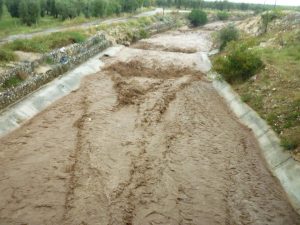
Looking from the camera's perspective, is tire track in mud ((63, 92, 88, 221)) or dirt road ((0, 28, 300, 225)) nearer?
dirt road ((0, 28, 300, 225))

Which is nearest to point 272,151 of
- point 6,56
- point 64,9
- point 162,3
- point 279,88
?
point 279,88

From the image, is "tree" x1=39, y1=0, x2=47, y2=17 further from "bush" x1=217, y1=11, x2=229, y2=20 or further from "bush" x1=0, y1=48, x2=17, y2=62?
"bush" x1=217, y1=11, x2=229, y2=20

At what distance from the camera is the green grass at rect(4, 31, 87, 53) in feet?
99.2

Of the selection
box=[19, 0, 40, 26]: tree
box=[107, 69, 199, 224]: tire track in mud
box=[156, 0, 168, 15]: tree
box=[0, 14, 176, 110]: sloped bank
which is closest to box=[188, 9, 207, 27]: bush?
box=[156, 0, 168, 15]: tree

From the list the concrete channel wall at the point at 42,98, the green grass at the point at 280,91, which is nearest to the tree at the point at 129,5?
the concrete channel wall at the point at 42,98

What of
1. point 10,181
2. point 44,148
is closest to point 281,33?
point 44,148

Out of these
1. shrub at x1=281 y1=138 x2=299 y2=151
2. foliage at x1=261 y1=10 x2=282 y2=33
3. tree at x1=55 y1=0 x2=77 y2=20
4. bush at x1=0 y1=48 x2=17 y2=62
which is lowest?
shrub at x1=281 y1=138 x2=299 y2=151

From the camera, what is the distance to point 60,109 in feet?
72.7

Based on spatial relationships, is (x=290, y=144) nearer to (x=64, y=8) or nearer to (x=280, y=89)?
(x=280, y=89)

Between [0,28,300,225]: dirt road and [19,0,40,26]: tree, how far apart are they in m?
28.1

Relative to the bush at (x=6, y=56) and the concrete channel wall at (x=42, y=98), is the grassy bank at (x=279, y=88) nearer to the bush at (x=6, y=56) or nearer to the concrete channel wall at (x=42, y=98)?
the concrete channel wall at (x=42, y=98)

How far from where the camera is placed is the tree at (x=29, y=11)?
4902cm

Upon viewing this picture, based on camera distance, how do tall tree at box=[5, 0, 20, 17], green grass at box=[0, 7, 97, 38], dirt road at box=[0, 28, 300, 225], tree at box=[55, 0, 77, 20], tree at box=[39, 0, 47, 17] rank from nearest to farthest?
dirt road at box=[0, 28, 300, 225], green grass at box=[0, 7, 97, 38], tall tree at box=[5, 0, 20, 17], tree at box=[39, 0, 47, 17], tree at box=[55, 0, 77, 20]

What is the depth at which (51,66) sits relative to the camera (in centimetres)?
2744
